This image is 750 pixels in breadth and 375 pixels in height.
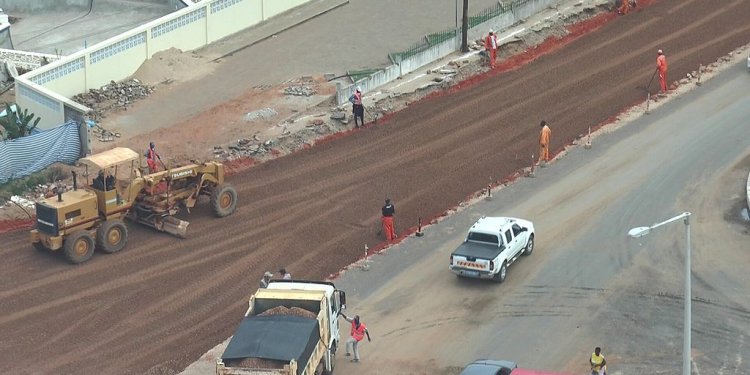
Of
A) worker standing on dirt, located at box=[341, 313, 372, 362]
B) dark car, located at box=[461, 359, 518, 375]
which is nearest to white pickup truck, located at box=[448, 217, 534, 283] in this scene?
worker standing on dirt, located at box=[341, 313, 372, 362]

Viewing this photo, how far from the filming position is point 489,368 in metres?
28.5

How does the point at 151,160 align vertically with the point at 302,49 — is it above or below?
below

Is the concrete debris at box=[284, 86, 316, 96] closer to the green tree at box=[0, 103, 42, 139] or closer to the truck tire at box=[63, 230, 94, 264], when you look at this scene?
the green tree at box=[0, 103, 42, 139]

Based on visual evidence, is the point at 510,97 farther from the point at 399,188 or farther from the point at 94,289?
the point at 94,289

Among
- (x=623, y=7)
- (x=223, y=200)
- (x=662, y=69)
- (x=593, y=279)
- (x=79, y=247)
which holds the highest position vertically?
(x=623, y=7)

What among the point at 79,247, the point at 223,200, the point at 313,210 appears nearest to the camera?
the point at 79,247

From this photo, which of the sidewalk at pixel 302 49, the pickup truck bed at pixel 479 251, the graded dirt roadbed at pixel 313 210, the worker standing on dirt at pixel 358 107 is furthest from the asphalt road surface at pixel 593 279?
the sidewalk at pixel 302 49

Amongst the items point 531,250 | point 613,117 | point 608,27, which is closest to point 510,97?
point 613,117

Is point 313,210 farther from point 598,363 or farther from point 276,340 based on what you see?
point 598,363

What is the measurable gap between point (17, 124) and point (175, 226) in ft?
36.0

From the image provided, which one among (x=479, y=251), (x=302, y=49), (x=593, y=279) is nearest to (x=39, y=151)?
(x=302, y=49)

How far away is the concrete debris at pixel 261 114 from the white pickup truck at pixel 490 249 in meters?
13.6

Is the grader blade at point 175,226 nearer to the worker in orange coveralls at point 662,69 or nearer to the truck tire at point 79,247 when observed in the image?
the truck tire at point 79,247

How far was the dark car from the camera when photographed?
93.0ft
